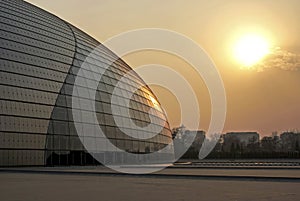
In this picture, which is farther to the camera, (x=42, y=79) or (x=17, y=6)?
(x=17, y=6)

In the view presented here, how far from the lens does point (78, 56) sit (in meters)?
48.3

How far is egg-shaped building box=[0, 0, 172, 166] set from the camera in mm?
38375

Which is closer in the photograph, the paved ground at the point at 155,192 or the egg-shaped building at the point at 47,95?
the paved ground at the point at 155,192

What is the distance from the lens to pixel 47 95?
4175 cm

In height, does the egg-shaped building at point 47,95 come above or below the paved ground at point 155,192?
above

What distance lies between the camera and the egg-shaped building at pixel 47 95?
38.4 m

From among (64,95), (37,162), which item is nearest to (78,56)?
(64,95)

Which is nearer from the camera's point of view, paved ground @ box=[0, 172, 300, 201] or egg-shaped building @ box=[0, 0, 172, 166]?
paved ground @ box=[0, 172, 300, 201]

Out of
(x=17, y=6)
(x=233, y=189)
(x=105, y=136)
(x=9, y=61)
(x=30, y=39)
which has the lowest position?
(x=233, y=189)

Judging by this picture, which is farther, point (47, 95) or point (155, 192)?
point (47, 95)

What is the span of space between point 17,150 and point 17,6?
17.5 m

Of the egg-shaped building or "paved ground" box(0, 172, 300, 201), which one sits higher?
the egg-shaped building

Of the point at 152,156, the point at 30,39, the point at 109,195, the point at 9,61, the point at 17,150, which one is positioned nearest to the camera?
the point at 109,195

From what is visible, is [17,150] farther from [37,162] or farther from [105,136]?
[105,136]
